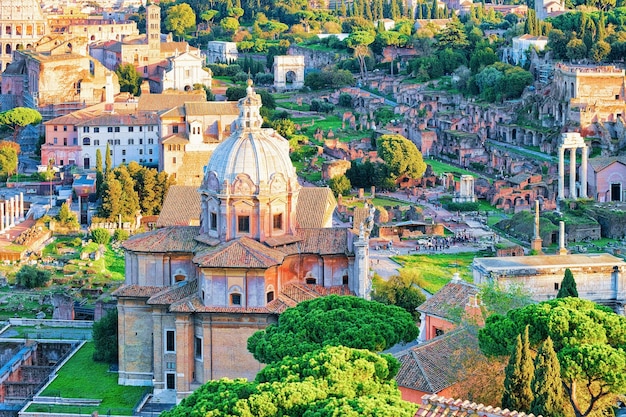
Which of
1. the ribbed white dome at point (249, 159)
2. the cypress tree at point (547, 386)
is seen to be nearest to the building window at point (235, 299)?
the ribbed white dome at point (249, 159)

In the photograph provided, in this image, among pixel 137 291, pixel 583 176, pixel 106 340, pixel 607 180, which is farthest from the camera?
pixel 607 180

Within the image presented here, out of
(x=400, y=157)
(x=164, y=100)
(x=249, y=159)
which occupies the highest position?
(x=164, y=100)

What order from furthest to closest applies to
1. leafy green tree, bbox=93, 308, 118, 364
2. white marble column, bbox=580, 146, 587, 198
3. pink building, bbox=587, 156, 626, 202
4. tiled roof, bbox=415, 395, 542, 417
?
1. pink building, bbox=587, 156, 626, 202
2. white marble column, bbox=580, 146, 587, 198
3. leafy green tree, bbox=93, 308, 118, 364
4. tiled roof, bbox=415, 395, 542, 417

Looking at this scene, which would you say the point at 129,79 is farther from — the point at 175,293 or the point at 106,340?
the point at 175,293

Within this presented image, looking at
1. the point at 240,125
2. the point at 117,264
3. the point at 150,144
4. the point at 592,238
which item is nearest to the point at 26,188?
the point at 150,144

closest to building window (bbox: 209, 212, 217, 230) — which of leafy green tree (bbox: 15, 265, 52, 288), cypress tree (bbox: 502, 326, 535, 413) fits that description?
cypress tree (bbox: 502, 326, 535, 413)

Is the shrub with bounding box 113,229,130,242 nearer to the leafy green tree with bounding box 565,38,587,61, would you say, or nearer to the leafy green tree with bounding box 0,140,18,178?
the leafy green tree with bounding box 0,140,18,178

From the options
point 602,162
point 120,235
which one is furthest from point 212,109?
point 602,162
